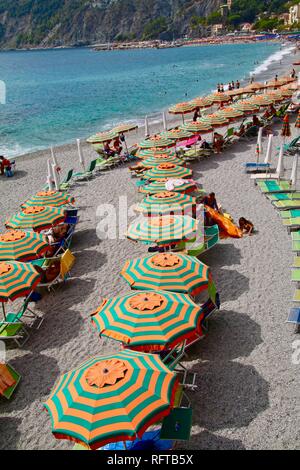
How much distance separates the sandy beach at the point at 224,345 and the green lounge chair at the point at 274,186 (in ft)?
1.14

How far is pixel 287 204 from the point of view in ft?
37.7

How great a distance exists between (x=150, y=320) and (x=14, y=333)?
10.3ft

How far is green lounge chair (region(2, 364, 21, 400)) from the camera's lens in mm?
6406

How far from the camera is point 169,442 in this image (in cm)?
511

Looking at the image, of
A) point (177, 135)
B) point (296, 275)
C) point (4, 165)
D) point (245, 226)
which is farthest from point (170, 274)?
point (4, 165)

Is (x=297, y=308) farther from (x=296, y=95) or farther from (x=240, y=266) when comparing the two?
(x=296, y=95)

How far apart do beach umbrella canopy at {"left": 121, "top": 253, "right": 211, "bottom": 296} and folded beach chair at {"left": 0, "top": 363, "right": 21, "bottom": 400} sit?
93.8 inches

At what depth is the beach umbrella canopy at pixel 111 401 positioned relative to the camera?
4266 millimetres

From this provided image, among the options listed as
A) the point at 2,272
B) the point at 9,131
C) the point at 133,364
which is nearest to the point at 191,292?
the point at 133,364

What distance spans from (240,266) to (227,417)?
4258 mm

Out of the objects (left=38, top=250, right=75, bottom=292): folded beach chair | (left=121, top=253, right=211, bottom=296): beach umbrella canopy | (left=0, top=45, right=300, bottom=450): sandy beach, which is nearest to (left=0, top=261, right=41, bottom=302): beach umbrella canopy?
(left=0, top=45, right=300, bottom=450): sandy beach

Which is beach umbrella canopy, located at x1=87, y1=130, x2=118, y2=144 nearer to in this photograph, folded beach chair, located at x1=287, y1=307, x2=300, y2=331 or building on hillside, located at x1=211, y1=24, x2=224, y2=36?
folded beach chair, located at x1=287, y1=307, x2=300, y2=331

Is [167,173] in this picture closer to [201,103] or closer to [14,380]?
[14,380]

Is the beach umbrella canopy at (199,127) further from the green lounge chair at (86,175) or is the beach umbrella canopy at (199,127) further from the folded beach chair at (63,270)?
the folded beach chair at (63,270)
